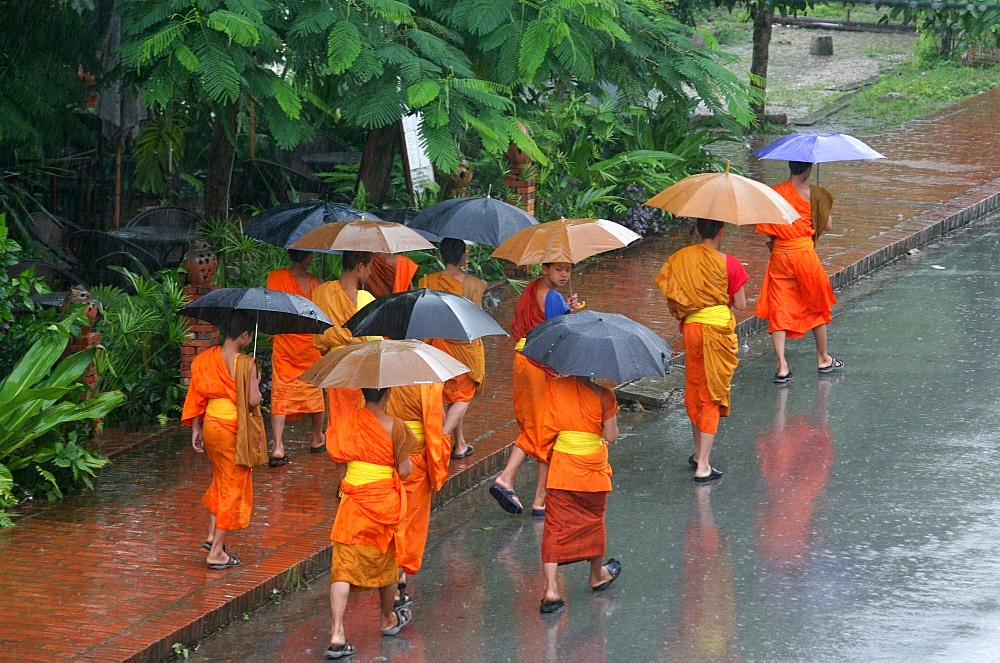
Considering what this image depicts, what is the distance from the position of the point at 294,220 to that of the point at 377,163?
3856 mm

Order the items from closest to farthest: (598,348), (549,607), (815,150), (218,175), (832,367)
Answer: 1. (598,348)
2. (549,607)
3. (815,150)
4. (832,367)
5. (218,175)

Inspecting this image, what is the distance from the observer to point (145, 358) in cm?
947

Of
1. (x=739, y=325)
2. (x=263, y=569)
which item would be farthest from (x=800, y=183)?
(x=263, y=569)

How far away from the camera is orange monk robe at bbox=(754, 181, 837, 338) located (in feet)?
33.7

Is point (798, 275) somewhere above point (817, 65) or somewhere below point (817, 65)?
below

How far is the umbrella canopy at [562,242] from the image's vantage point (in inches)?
294

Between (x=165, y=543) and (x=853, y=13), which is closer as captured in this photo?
(x=165, y=543)

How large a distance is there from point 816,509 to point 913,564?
915 mm

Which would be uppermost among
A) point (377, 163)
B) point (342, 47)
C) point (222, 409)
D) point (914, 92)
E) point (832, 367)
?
point (342, 47)

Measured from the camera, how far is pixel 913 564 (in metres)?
7.00

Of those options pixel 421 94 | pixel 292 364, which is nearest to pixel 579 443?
pixel 292 364

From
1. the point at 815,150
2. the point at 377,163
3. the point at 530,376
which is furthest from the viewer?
the point at 377,163

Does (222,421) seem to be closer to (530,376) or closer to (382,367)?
(382,367)

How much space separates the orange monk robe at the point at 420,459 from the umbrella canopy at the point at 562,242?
1117 millimetres
